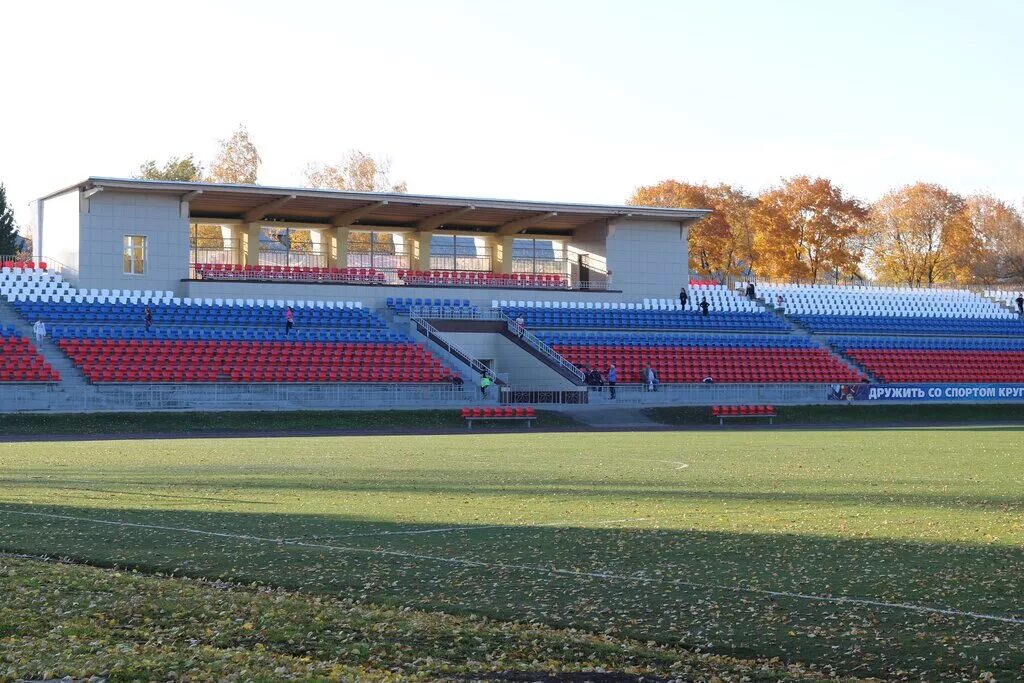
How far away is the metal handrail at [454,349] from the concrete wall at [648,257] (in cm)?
1127

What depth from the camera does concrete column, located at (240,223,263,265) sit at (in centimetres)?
5984

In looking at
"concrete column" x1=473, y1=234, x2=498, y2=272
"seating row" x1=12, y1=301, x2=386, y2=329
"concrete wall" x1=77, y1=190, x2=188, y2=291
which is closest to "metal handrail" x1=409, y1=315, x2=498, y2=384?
"seating row" x1=12, y1=301, x2=386, y2=329

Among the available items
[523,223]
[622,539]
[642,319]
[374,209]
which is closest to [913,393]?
[642,319]

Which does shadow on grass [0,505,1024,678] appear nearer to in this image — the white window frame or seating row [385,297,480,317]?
the white window frame

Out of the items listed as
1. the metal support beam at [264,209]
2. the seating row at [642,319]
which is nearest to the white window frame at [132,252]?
the metal support beam at [264,209]

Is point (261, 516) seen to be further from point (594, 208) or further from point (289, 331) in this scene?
point (594, 208)

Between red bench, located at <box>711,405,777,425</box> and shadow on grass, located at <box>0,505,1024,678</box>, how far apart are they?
33697mm

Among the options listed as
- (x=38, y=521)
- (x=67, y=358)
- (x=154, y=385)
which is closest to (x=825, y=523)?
(x=38, y=521)

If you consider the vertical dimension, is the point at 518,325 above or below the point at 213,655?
above

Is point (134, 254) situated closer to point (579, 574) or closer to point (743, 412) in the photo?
point (743, 412)

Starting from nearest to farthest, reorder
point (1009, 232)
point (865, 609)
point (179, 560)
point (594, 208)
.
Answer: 1. point (865, 609)
2. point (179, 560)
3. point (594, 208)
4. point (1009, 232)

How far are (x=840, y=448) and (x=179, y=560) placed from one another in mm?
21289

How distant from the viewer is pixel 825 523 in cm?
1541

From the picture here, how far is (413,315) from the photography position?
56.4 m
